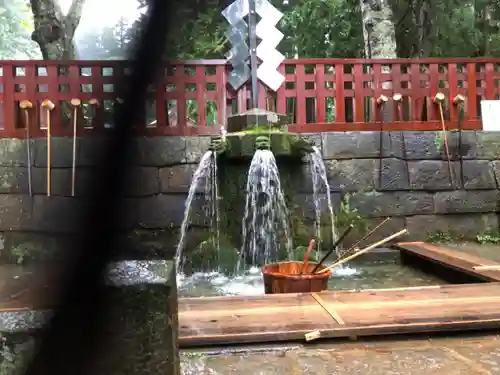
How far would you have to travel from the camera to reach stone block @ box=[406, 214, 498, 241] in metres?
7.18

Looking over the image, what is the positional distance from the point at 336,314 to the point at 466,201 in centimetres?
482

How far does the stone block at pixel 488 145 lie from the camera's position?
289 inches

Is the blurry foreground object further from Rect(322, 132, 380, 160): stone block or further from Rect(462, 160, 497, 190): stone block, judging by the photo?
Rect(462, 160, 497, 190): stone block

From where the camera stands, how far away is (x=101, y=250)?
2.26 feet

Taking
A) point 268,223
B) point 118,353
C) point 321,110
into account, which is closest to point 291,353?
point 118,353

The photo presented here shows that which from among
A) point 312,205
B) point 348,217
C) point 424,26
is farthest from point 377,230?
point 424,26

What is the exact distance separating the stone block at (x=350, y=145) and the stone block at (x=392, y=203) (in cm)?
52

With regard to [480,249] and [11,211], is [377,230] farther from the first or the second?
[11,211]

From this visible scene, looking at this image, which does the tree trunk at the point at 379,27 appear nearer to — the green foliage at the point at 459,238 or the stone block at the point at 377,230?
the stone block at the point at 377,230

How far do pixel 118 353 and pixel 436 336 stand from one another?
2161mm

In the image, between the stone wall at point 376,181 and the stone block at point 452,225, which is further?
the stone block at point 452,225

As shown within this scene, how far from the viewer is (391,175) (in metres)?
7.16

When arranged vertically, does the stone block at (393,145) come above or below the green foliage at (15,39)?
below

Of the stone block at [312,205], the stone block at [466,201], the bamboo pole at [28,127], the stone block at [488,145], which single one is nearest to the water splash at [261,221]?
the stone block at [312,205]
